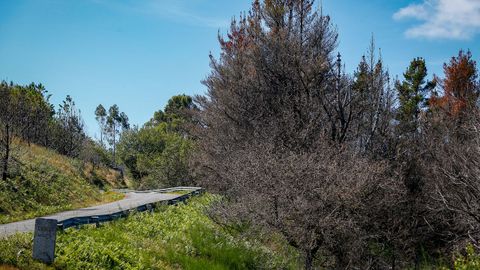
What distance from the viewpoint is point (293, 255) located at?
551 inches

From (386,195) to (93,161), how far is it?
4793cm

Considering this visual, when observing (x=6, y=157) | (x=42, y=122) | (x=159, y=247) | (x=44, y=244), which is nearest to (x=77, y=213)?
(x=6, y=157)

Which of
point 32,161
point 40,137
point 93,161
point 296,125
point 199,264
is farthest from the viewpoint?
point 93,161

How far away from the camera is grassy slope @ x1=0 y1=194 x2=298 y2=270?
9383 millimetres

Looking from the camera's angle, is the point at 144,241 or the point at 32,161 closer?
the point at 144,241

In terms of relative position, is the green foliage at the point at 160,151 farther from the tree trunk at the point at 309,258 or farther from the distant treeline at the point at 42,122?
the tree trunk at the point at 309,258

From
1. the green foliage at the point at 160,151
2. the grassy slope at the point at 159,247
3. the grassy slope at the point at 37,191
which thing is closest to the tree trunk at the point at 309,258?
the grassy slope at the point at 159,247

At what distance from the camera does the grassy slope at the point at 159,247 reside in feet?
30.8

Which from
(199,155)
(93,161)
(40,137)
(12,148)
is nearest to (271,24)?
(199,155)

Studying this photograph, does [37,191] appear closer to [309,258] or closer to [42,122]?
[309,258]

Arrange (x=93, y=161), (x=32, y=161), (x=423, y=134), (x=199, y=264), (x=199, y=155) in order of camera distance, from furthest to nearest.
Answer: (x=93, y=161) < (x=32, y=161) < (x=199, y=155) < (x=423, y=134) < (x=199, y=264)

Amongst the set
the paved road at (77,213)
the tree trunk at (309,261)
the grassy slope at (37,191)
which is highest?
the grassy slope at (37,191)

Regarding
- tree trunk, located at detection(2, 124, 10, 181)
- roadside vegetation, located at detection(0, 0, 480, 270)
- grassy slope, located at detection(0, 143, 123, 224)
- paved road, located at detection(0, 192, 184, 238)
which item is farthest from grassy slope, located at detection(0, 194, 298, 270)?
tree trunk, located at detection(2, 124, 10, 181)

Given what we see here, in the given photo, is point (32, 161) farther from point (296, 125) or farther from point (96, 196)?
point (296, 125)
